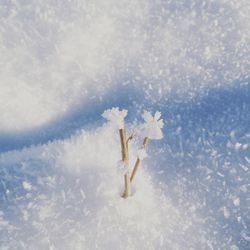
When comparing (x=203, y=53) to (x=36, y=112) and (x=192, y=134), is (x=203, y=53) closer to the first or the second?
(x=192, y=134)

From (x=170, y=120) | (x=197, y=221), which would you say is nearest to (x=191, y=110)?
(x=170, y=120)

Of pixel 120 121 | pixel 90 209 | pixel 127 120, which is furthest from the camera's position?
pixel 127 120

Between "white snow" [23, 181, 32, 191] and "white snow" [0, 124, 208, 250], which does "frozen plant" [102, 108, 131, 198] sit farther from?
"white snow" [23, 181, 32, 191]

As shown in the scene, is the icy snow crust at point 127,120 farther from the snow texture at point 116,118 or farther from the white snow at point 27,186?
the snow texture at point 116,118

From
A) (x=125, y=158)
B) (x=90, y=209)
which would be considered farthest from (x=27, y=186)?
(x=125, y=158)

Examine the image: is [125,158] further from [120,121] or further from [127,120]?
[127,120]

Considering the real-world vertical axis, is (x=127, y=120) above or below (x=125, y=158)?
above

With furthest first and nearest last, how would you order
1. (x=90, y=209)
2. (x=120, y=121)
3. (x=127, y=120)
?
(x=127, y=120), (x=90, y=209), (x=120, y=121)

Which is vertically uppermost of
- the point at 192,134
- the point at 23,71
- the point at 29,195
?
the point at 23,71
